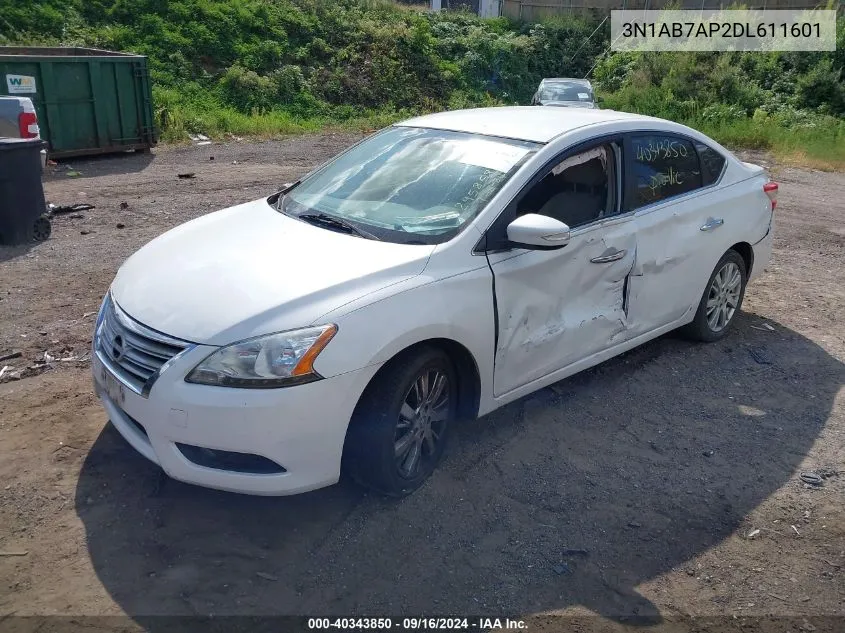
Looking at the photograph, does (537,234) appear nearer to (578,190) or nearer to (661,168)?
(578,190)

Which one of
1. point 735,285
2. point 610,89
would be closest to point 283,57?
point 610,89

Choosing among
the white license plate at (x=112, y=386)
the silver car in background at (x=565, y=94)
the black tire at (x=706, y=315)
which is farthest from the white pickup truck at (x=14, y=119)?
the silver car in background at (x=565, y=94)

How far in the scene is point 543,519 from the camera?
3736 millimetres

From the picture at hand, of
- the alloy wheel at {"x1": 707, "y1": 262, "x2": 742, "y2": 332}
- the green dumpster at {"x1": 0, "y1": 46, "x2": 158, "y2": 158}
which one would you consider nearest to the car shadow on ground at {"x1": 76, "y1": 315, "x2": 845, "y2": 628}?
the alloy wheel at {"x1": 707, "y1": 262, "x2": 742, "y2": 332}

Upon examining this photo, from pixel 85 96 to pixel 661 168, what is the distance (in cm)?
1012

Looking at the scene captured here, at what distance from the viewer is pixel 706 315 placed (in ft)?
18.7

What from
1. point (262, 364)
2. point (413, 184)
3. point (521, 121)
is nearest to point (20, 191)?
point (413, 184)

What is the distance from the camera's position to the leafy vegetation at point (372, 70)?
18.2 m

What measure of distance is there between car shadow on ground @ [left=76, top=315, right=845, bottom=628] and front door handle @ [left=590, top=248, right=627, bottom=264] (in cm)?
91

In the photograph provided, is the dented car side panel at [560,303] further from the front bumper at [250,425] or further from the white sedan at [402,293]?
the front bumper at [250,425]

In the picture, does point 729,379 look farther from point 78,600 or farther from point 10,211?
point 10,211

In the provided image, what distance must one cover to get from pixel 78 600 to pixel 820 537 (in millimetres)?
3270

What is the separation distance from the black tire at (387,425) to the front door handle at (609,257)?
1.23 metres

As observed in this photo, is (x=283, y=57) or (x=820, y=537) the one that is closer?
(x=820, y=537)
